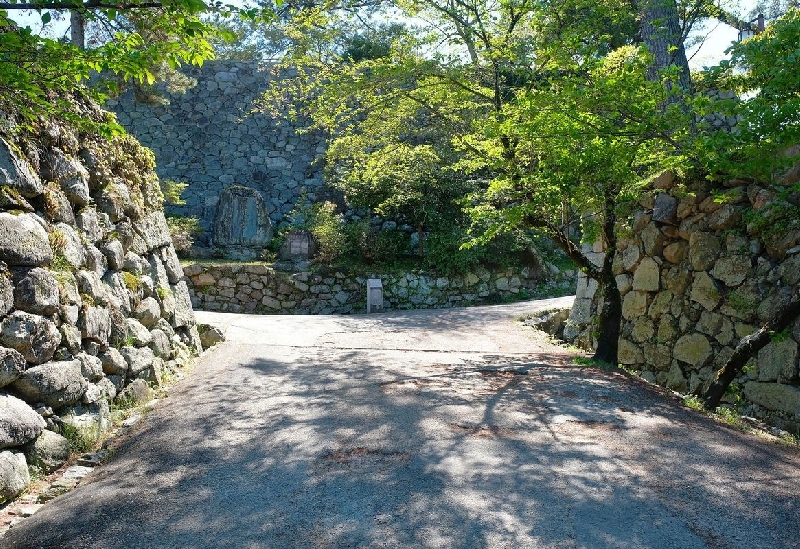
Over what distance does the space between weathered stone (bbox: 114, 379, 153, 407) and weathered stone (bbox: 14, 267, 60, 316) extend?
47.1 inches

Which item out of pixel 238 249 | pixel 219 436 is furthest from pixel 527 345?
pixel 238 249

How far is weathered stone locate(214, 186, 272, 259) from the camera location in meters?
16.1

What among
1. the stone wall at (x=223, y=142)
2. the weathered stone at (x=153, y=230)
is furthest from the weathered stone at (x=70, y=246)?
the stone wall at (x=223, y=142)

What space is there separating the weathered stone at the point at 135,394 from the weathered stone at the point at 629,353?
665cm

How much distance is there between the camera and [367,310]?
589 inches

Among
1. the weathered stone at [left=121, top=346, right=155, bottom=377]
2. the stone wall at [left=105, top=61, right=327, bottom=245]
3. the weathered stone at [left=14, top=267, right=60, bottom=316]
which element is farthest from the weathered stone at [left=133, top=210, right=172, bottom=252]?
the stone wall at [left=105, top=61, right=327, bottom=245]

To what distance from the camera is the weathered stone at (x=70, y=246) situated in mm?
4863

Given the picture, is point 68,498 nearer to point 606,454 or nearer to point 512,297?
point 606,454

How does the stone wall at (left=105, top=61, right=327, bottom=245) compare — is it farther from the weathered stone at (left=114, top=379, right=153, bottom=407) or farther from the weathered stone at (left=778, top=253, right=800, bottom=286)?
the weathered stone at (left=778, top=253, right=800, bottom=286)

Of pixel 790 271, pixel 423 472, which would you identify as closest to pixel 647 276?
pixel 790 271

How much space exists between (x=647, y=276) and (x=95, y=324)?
284 inches

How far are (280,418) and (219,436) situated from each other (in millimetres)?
574

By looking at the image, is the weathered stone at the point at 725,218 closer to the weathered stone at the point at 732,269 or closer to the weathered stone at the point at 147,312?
the weathered stone at the point at 732,269

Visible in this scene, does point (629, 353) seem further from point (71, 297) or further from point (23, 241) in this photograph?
point (23, 241)
